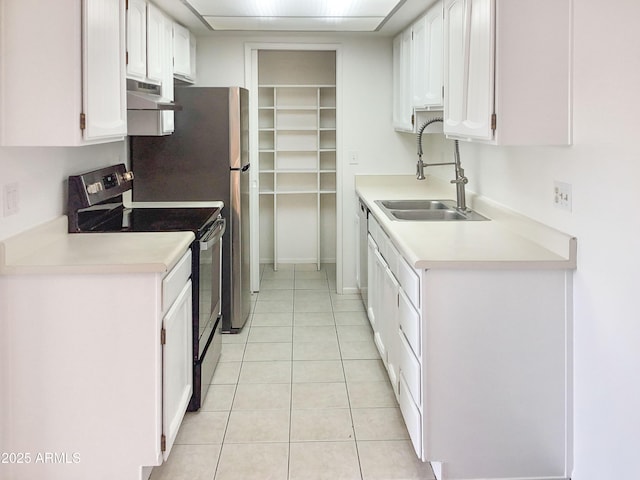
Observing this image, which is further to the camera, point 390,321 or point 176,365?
point 390,321

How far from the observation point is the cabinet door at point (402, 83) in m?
4.25

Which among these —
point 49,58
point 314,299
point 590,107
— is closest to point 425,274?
point 590,107

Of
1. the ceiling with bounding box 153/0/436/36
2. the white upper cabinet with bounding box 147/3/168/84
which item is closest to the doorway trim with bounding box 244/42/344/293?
the ceiling with bounding box 153/0/436/36

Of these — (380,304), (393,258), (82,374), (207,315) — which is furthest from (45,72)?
(380,304)

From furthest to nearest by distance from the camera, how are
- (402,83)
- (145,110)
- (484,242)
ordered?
(402,83) < (145,110) < (484,242)

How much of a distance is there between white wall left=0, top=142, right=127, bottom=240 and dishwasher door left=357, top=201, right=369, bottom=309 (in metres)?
2.05

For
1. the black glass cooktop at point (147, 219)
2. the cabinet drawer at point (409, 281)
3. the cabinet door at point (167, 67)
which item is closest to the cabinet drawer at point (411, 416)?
the cabinet drawer at point (409, 281)

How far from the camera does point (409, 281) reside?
246cm

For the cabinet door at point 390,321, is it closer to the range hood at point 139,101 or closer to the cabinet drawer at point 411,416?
the cabinet drawer at point 411,416

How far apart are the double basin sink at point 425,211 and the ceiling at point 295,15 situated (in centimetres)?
126

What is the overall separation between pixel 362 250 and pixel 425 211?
939mm

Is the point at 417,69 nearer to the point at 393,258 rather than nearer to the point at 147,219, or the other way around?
the point at 393,258

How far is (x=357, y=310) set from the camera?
15.4ft

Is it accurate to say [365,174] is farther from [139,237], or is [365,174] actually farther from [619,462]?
[619,462]
